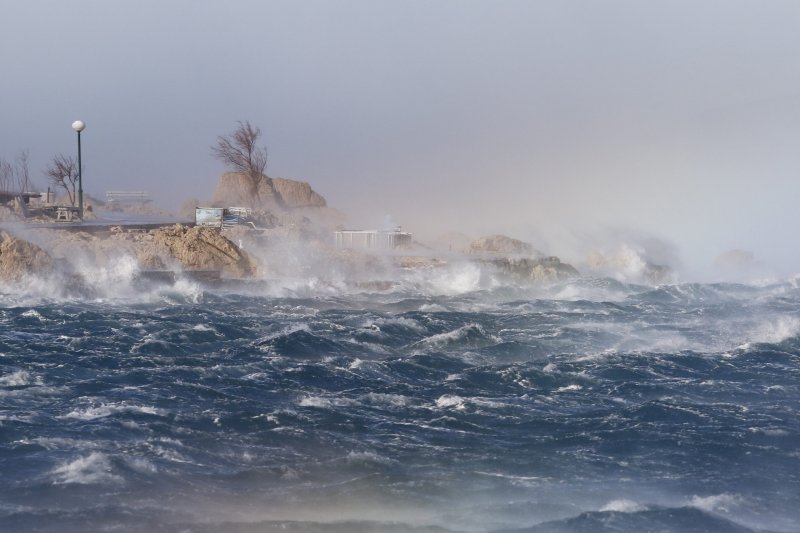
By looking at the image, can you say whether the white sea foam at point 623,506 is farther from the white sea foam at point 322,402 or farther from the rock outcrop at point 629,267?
the rock outcrop at point 629,267

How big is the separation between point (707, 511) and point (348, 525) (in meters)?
4.88

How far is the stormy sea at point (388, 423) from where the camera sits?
11969mm

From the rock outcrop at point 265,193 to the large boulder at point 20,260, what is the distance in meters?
32.1

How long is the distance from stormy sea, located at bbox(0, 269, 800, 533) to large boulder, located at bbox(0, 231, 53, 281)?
3.18 meters

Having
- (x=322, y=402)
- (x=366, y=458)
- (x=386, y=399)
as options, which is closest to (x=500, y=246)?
(x=386, y=399)

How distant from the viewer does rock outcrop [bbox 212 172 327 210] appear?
66.4 meters

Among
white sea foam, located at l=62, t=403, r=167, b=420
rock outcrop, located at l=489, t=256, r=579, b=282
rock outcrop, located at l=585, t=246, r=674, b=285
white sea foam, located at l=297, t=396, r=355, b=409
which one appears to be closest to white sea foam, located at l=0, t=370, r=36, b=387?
white sea foam, located at l=62, t=403, r=167, b=420

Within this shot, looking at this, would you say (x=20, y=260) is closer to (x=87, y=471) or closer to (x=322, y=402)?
(x=322, y=402)

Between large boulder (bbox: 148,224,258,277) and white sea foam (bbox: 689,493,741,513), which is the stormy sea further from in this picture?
large boulder (bbox: 148,224,258,277)

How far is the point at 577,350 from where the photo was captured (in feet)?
80.5

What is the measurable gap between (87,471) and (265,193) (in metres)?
54.5

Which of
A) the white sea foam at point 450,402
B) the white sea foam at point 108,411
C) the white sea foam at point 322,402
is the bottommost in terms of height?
the white sea foam at point 450,402

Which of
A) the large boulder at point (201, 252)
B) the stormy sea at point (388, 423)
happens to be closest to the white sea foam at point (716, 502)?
the stormy sea at point (388, 423)

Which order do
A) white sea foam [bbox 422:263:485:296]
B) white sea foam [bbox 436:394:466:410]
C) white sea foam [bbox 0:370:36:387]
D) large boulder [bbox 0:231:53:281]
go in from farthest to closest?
white sea foam [bbox 422:263:485:296] < large boulder [bbox 0:231:53:281] < white sea foam [bbox 0:370:36:387] < white sea foam [bbox 436:394:466:410]
